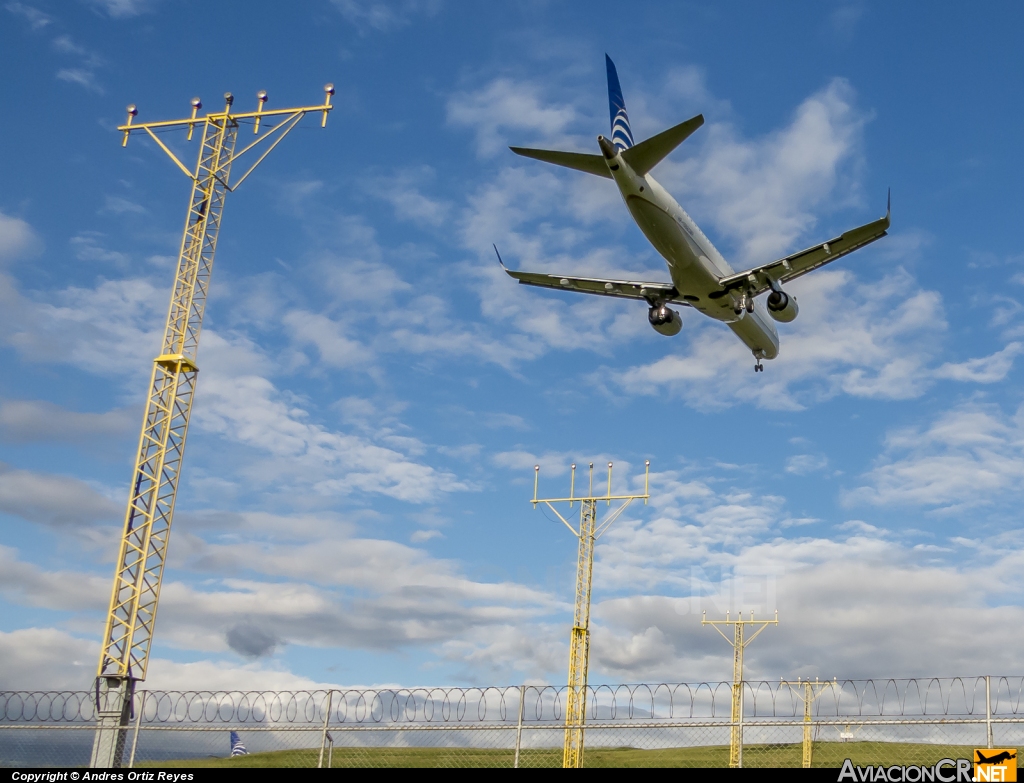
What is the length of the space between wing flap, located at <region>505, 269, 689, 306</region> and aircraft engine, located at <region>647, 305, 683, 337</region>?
60 centimetres

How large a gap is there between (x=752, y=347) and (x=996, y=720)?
34671 millimetres

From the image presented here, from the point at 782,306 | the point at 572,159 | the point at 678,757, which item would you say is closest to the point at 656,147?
the point at 572,159

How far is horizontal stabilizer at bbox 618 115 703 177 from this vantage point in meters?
34.3

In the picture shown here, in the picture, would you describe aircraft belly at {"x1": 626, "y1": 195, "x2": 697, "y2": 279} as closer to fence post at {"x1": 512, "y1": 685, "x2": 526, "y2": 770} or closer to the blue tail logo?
the blue tail logo

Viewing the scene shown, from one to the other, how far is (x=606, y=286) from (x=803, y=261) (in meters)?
9.01

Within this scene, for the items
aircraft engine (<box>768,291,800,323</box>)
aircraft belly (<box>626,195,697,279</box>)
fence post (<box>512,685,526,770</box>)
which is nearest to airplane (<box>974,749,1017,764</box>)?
fence post (<box>512,685,526,770</box>)

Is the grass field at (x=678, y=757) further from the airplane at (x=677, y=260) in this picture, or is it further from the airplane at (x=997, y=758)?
the airplane at (x=997, y=758)

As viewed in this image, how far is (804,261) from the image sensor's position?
133ft

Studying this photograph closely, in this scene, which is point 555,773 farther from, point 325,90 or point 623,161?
point 325,90

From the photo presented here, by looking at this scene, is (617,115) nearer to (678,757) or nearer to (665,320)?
(665,320)

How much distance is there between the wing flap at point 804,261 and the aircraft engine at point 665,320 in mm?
2811

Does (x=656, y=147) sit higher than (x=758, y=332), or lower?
higher

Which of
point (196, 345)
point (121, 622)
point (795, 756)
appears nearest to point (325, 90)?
point (196, 345)

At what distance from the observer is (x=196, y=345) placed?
5075cm
